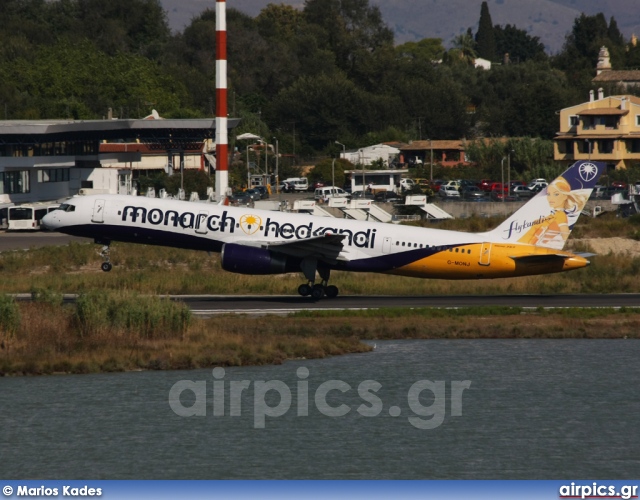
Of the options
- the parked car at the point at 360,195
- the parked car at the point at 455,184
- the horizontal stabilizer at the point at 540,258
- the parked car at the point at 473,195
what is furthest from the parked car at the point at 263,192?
the horizontal stabilizer at the point at 540,258

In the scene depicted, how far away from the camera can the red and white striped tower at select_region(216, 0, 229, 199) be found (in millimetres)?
105062

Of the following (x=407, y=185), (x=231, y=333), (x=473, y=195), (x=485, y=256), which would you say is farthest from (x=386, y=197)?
(x=231, y=333)

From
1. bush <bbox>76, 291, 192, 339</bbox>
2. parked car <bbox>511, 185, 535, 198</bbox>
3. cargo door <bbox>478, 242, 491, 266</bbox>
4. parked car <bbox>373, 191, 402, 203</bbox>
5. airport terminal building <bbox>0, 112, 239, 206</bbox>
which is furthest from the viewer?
parked car <bbox>511, 185, 535, 198</bbox>

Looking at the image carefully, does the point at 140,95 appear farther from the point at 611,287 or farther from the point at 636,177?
the point at 611,287

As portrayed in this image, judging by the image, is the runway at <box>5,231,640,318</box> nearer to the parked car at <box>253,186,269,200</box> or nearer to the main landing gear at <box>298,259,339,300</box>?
the main landing gear at <box>298,259,339,300</box>

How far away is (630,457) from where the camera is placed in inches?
1305

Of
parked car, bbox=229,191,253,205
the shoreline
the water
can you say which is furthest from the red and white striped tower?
the water

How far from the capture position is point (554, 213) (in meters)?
57.2

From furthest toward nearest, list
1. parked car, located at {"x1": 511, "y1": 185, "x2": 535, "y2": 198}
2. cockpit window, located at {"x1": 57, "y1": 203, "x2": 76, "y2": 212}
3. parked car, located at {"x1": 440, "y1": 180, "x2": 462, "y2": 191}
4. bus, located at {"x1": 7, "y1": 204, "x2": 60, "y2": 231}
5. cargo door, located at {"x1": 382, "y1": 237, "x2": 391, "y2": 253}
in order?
parked car, located at {"x1": 440, "y1": 180, "x2": 462, "y2": 191}
parked car, located at {"x1": 511, "y1": 185, "x2": 535, "y2": 198}
bus, located at {"x1": 7, "y1": 204, "x2": 60, "y2": 231}
cockpit window, located at {"x1": 57, "y1": 203, "x2": 76, "y2": 212}
cargo door, located at {"x1": 382, "y1": 237, "x2": 391, "y2": 253}

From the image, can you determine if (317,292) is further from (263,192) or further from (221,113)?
(263,192)

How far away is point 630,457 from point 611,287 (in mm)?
33014

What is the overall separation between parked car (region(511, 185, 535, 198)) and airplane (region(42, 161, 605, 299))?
2883 inches

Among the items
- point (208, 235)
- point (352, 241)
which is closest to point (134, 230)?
point (208, 235)

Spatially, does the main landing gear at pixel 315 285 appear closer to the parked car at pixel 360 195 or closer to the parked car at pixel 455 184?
the parked car at pixel 360 195
